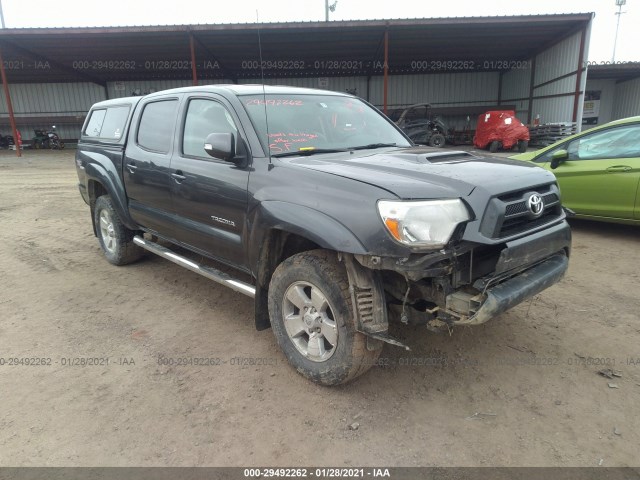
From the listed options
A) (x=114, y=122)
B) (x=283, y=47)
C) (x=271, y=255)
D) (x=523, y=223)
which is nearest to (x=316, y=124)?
(x=271, y=255)

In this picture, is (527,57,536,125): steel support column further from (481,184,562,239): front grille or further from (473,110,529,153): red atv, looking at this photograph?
(481,184,562,239): front grille

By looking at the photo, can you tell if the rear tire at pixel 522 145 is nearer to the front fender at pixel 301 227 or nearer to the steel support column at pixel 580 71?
the steel support column at pixel 580 71

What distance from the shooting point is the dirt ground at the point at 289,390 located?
7.75ft

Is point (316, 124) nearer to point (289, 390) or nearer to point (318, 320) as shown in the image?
point (318, 320)

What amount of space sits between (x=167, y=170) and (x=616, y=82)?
30.1 metres

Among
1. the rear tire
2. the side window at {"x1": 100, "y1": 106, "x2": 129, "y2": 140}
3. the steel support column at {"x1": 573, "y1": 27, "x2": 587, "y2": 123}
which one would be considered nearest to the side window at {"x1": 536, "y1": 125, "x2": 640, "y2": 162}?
the side window at {"x1": 100, "y1": 106, "x2": 129, "y2": 140}

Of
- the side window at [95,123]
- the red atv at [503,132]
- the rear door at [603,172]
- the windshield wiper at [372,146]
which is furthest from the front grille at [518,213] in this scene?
the red atv at [503,132]

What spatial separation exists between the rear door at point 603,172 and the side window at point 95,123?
19.6 feet

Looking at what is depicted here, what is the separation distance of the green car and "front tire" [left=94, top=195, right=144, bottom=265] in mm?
5590

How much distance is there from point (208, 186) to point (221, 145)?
0.52 metres

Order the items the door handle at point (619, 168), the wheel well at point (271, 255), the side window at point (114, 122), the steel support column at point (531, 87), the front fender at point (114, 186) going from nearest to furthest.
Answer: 1. the wheel well at point (271, 255)
2. the front fender at point (114, 186)
3. the side window at point (114, 122)
4. the door handle at point (619, 168)
5. the steel support column at point (531, 87)

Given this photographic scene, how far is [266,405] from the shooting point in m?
2.74

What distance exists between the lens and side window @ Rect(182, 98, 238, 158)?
3.50m

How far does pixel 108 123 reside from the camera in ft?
17.2
